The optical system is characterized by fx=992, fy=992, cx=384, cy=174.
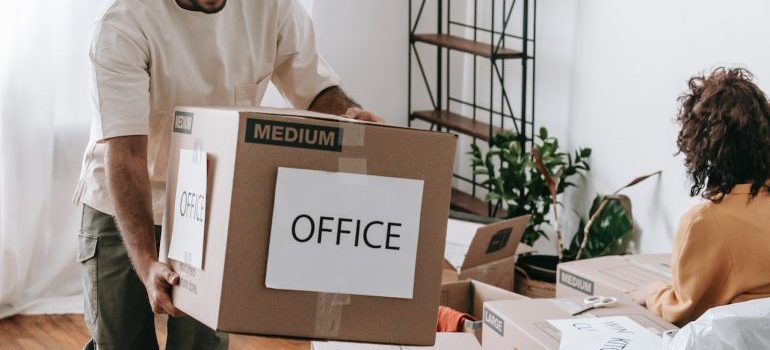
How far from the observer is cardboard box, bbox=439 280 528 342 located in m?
2.57

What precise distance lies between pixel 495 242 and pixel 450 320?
0.61 metres

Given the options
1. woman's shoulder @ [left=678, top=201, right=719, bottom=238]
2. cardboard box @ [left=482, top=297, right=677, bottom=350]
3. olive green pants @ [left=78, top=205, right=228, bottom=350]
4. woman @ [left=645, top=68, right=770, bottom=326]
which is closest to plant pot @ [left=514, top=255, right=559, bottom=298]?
cardboard box @ [left=482, top=297, right=677, bottom=350]

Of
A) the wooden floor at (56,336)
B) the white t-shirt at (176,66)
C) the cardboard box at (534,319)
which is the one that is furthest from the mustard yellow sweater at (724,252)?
the wooden floor at (56,336)

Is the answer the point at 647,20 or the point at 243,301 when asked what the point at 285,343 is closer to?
the point at 647,20

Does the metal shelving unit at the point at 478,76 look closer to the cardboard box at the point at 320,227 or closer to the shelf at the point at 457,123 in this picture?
the shelf at the point at 457,123

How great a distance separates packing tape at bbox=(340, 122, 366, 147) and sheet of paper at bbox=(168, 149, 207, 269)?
20 centimetres

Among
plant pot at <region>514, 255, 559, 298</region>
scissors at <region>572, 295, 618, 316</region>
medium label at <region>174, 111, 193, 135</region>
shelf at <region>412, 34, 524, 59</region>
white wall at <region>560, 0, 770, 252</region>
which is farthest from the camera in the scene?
shelf at <region>412, 34, 524, 59</region>

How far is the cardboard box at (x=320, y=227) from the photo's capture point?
1.28m

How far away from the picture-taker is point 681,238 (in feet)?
Result: 6.42

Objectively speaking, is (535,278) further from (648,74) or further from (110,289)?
(110,289)

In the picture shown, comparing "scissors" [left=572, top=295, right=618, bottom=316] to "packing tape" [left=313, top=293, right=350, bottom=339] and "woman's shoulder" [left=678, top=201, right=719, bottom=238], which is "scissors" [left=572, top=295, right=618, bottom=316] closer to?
"woman's shoulder" [left=678, top=201, right=719, bottom=238]

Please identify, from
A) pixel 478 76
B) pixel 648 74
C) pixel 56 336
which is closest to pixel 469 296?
pixel 648 74

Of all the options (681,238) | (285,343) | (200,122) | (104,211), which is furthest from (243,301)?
(285,343)

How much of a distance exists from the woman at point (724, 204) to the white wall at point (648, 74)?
0.62 meters
